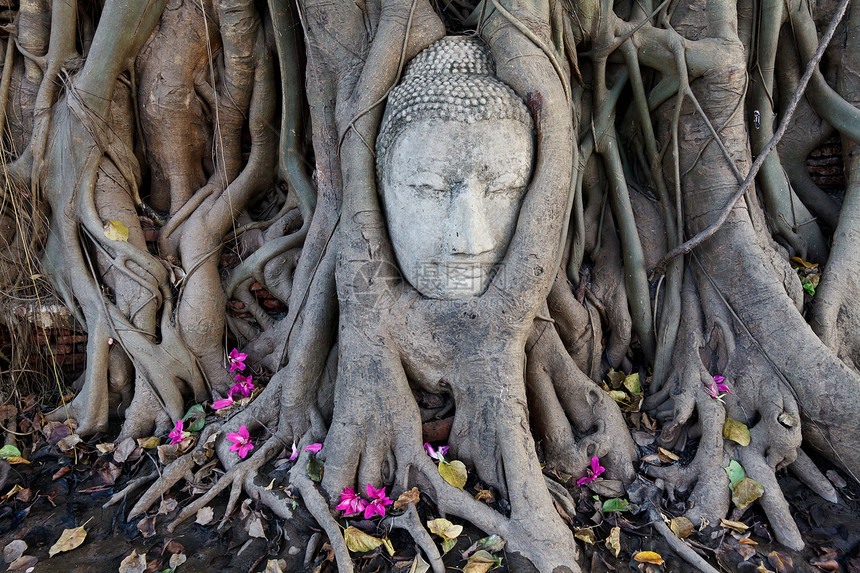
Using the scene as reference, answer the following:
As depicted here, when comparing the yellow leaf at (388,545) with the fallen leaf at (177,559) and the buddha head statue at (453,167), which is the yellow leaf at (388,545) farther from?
the buddha head statue at (453,167)

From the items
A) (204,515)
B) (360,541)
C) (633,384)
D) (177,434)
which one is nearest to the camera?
(360,541)

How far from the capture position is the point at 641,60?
2.47 meters

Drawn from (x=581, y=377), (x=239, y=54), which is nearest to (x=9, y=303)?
(x=239, y=54)

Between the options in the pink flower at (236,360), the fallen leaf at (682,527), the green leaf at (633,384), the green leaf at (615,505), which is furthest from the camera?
the pink flower at (236,360)

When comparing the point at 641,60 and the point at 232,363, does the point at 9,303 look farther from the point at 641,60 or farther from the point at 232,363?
the point at 641,60

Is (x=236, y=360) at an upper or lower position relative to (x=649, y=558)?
upper

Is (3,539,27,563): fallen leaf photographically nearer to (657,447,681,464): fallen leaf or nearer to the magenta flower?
(657,447,681,464): fallen leaf

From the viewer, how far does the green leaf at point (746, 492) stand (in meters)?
1.95

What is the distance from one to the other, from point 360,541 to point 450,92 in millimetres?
1789

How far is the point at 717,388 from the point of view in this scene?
7.38 feet

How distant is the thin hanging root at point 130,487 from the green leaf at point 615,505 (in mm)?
2040

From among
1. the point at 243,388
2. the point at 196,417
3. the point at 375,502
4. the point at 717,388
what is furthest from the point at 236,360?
the point at 717,388

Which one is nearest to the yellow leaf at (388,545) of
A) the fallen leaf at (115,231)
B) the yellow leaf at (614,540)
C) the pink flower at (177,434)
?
the yellow leaf at (614,540)

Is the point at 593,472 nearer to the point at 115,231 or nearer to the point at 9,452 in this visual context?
the point at 115,231
